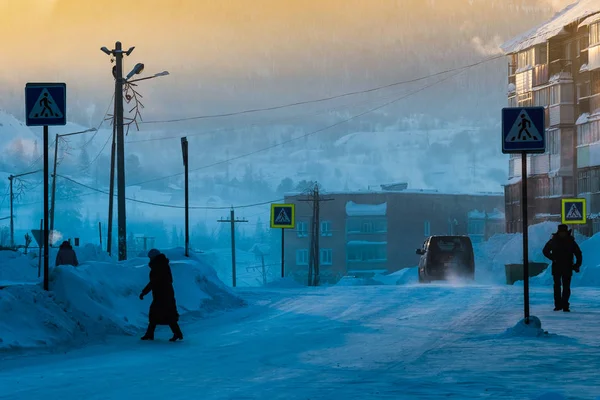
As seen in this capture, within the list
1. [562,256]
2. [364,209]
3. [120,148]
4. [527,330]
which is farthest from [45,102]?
[364,209]

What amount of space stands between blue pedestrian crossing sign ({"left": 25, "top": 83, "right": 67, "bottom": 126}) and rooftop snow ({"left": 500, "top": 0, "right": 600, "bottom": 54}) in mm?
61340

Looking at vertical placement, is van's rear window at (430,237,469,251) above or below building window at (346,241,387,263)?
above

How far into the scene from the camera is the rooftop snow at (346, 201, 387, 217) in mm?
A: 144125

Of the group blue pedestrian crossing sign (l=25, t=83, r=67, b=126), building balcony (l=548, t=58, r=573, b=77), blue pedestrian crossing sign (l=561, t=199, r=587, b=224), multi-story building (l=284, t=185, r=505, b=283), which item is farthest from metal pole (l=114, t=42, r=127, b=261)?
multi-story building (l=284, t=185, r=505, b=283)

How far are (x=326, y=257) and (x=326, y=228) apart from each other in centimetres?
392

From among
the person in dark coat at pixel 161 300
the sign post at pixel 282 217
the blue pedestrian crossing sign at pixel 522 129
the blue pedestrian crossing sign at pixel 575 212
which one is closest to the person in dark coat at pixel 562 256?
the blue pedestrian crossing sign at pixel 522 129

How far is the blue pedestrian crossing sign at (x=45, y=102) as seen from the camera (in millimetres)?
15961

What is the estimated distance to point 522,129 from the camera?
15867 mm

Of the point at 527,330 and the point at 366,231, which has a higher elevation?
the point at 366,231

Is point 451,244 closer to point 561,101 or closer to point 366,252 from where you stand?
point 561,101

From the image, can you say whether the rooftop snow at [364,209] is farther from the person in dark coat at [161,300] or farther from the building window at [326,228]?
the person in dark coat at [161,300]

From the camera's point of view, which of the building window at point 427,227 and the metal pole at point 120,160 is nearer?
the metal pole at point 120,160

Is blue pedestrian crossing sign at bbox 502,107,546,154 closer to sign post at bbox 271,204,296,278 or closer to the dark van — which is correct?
the dark van

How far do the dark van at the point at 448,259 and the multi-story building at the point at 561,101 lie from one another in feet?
119
